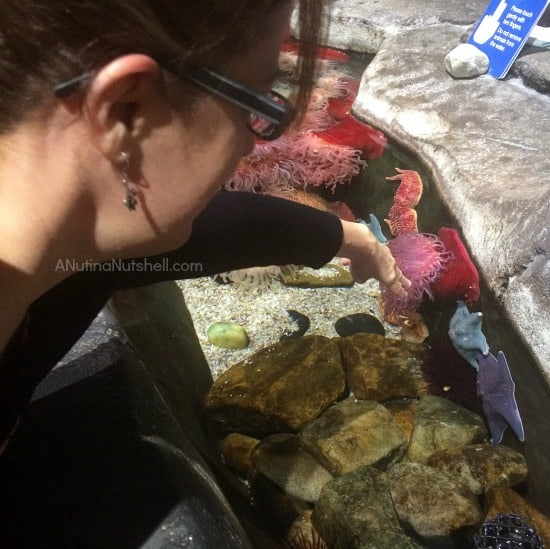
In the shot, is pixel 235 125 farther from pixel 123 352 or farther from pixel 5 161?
pixel 123 352

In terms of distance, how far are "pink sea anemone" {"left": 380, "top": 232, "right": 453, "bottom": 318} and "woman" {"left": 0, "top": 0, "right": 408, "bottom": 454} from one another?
5.07 ft

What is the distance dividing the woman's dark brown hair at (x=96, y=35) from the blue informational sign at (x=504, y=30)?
2.66 m

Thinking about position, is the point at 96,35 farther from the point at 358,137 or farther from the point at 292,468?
the point at 358,137

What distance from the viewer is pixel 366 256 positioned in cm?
184

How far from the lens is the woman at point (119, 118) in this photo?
0.61 meters

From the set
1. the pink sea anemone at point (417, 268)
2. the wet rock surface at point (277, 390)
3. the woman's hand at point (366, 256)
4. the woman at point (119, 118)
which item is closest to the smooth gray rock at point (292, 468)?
the wet rock surface at point (277, 390)

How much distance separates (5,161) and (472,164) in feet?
6.82

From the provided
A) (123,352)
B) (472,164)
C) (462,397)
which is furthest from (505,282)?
(123,352)

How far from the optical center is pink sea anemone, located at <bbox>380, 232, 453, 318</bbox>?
7.61 ft

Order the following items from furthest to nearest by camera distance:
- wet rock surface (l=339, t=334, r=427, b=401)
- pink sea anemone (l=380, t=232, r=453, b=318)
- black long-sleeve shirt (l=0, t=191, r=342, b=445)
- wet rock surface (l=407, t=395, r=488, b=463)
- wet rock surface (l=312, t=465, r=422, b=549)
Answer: pink sea anemone (l=380, t=232, r=453, b=318) < wet rock surface (l=339, t=334, r=427, b=401) < wet rock surface (l=407, t=395, r=488, b=463) < wet rock surface (l=312, t=465, r=422, b=549) < black long-sleeve shirt (l=0, t=191, r=342, b=445)

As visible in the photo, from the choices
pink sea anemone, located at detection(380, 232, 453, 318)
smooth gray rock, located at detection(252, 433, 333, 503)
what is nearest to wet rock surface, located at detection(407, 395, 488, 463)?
smooth gray rock, located at detection(252, 433, 333, 503)

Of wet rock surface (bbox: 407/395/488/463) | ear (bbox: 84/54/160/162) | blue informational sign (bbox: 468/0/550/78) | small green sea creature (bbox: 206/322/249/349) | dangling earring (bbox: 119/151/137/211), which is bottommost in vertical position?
small green sea creature (bbox: 206/322/249/349)

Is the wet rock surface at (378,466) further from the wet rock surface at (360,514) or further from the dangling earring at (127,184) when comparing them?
the dangling earring at (127,184)

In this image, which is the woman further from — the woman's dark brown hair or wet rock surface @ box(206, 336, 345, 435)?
wet rock surface @ box(206, 336, 345, 435)
